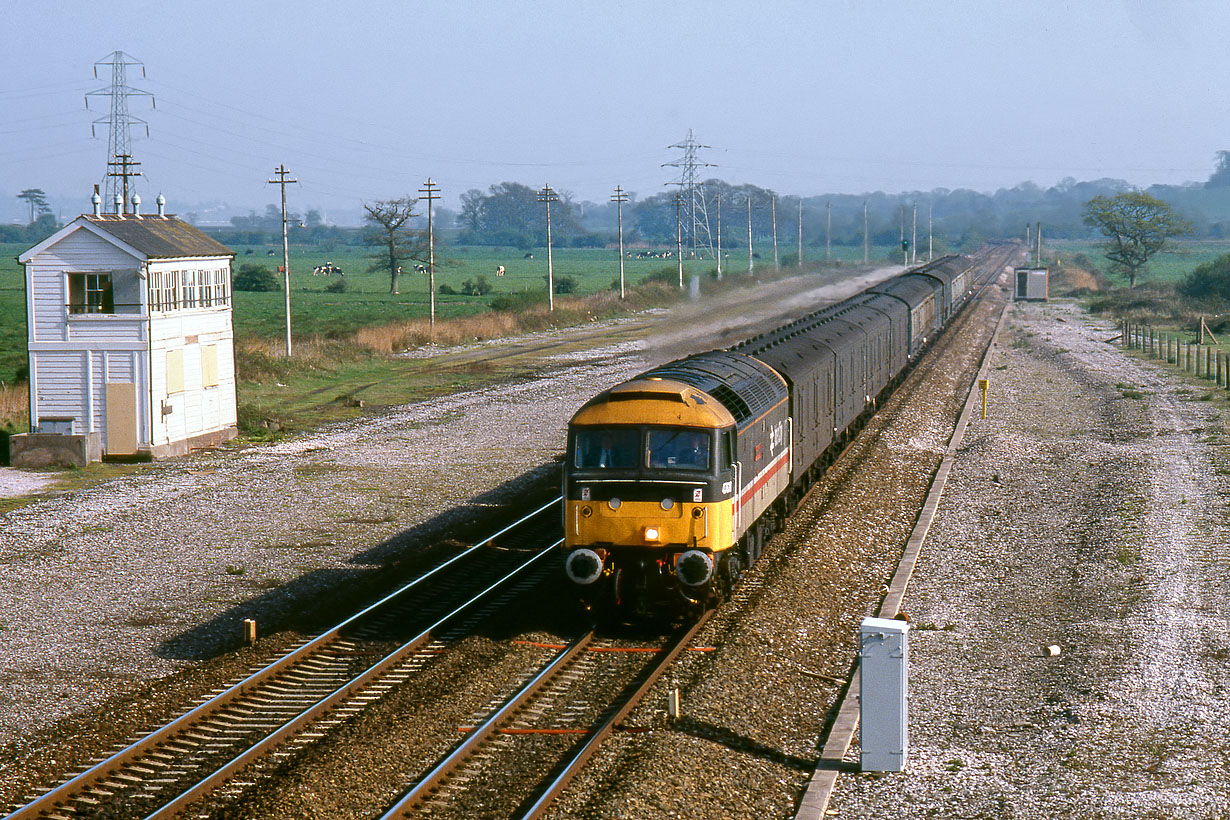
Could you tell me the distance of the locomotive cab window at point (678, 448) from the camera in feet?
50.8

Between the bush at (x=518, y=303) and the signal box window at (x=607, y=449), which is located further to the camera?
the bush at (x=518, y=303)

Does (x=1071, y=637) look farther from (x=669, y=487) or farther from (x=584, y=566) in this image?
(x=584, y=566)

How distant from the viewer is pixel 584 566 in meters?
15.4

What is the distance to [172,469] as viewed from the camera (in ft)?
96.5

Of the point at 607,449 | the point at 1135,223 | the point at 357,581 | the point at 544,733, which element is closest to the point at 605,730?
the point at 544,733

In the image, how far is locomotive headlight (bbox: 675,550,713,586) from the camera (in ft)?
49.6

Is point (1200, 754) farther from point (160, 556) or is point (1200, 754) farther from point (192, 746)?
point (160, 556)

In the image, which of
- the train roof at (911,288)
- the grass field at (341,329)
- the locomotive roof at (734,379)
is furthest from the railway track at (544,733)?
the train roof at (911,288)

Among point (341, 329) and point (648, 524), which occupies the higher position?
point (341, 329)

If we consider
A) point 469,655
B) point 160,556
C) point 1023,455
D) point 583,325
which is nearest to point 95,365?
point 160,556

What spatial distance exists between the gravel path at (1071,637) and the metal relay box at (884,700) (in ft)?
0.66

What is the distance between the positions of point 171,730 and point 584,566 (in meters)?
5.20

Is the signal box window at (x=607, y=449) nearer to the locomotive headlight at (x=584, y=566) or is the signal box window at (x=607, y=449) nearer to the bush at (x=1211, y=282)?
the locomotive headlight at (x=584, y=566)

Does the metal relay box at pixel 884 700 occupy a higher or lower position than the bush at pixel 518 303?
lower
